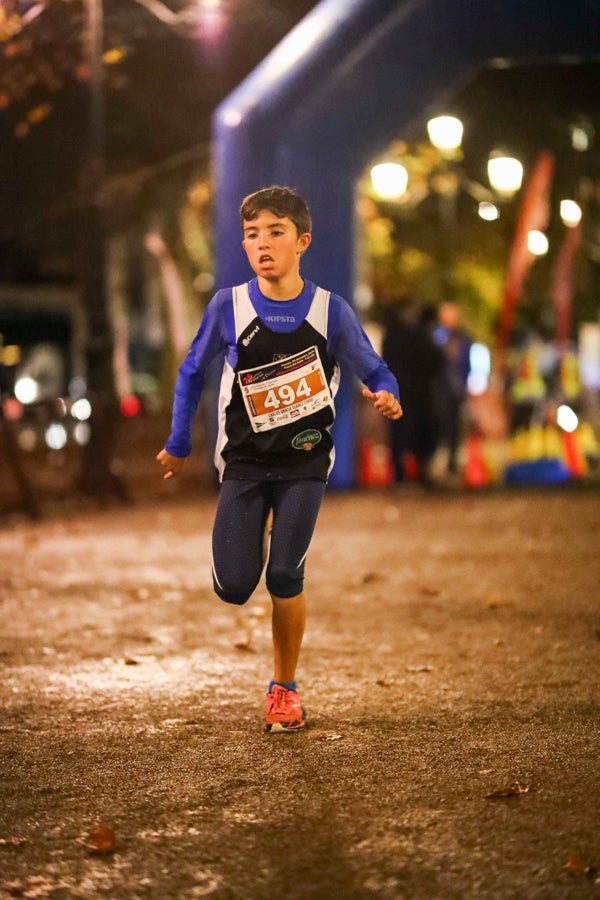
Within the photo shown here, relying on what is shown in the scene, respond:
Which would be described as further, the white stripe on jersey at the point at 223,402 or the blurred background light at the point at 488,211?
the blurred background light at the point at 488,211

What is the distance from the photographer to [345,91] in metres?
14.3

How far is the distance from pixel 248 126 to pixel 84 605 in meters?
7.86

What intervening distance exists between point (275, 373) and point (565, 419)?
12.7 metres

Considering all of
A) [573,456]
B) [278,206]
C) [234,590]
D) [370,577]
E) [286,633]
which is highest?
[278,206]

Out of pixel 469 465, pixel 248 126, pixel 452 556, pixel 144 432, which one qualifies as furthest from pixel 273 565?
pixel 144 432

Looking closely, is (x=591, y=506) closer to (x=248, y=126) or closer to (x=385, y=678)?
(x=248, y=126)

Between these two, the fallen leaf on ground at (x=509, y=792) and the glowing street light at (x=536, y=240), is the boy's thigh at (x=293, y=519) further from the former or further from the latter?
the glowing street light at (x=536, y=240)

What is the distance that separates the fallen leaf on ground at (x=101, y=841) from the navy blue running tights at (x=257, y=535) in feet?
4.43

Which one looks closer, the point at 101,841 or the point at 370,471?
the point at 101,841

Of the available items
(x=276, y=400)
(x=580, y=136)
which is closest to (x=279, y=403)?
(x=276, y=400)

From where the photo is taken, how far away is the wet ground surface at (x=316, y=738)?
3.50 metres

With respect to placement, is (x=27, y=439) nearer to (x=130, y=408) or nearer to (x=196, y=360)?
(x=130, y=408)

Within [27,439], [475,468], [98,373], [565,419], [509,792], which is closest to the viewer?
[509,792]

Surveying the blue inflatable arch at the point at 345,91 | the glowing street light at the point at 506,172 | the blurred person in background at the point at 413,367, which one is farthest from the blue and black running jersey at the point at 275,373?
the glowing street light at the point at 506,172
